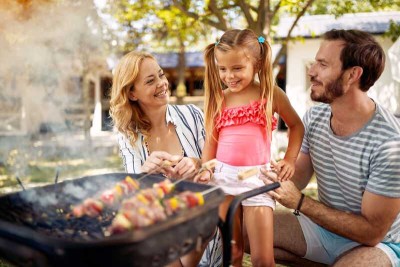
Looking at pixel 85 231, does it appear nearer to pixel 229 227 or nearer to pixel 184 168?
pixel 229 227

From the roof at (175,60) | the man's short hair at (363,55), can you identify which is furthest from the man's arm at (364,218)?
the roof at (175,60)

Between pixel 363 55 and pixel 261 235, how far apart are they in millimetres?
1255

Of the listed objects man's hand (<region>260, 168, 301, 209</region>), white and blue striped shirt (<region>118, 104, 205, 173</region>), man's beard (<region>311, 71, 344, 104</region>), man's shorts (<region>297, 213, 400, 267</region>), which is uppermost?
man's beard (<region>311, 71, 344, 104</region>)

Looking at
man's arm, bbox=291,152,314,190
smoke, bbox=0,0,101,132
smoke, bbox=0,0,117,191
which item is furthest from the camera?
smoke, bbox=0,0,117,191

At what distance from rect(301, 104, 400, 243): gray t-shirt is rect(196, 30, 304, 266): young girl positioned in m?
0.27

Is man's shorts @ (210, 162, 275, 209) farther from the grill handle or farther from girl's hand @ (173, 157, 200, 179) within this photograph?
the grill handle

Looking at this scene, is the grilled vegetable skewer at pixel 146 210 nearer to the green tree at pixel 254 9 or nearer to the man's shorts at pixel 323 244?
the man's shorts at pixel 323 244

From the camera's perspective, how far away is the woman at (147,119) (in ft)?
9.91

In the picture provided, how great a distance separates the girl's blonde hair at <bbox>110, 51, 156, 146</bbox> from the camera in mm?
3010

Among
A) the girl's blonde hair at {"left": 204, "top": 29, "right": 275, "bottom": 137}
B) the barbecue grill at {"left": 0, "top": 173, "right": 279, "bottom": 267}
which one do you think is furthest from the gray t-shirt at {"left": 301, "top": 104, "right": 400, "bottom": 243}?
the barbecue grill at {"left": 0, "top": 173, "right": 279, "bottom": 267}

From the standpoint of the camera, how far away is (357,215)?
2.71 meters

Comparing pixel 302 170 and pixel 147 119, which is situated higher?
pixel 147 119

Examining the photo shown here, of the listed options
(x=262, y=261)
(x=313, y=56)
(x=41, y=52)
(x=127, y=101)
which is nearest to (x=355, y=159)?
(x=262, y=261)

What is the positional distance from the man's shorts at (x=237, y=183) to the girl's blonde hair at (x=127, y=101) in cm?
64
